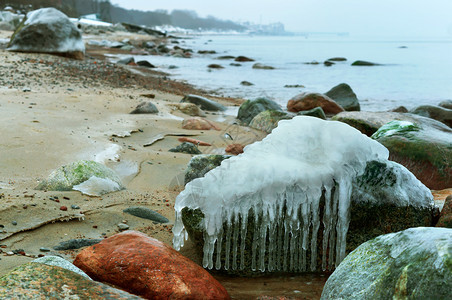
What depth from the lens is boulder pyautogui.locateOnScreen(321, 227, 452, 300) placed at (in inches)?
68.6

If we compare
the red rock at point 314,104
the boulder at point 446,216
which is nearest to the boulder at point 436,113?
the red rock at point 314,104

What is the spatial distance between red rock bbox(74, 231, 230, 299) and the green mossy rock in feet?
4.58

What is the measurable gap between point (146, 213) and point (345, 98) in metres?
9.08

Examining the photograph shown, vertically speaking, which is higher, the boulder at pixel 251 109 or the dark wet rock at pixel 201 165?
the dark wet rock at pixel 201 165

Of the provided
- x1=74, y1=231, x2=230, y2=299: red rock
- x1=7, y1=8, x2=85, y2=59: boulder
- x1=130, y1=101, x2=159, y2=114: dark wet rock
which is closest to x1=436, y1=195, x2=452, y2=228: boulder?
x1=74, y1=231, x2=230, y2=299: red rock

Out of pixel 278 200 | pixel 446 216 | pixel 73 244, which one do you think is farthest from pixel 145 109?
pixel 446 216

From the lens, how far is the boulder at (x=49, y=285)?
193 centimetres

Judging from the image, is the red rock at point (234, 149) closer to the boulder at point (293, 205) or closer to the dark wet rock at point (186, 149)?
the dark wet rock at point (186, 149)

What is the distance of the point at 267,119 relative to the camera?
26.8 ft

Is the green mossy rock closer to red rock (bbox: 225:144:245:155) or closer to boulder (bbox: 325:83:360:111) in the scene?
red rock (bbox: 225:144:245:155)

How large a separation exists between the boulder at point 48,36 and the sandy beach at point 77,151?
2919mm

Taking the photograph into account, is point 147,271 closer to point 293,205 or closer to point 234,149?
point 293,205

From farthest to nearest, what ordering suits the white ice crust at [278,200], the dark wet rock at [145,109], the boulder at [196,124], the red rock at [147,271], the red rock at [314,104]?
1. the red rock at [314,104]
2. the dark wet rock at [145,109]
3. the boulder at [196,124]
4. the white ice crust at [278,200]
5. the red rock at [147,271]

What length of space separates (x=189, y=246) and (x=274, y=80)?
16651 millimetres
